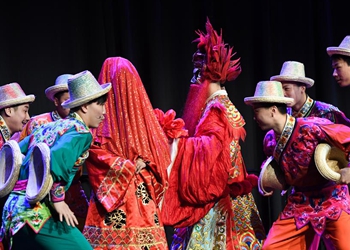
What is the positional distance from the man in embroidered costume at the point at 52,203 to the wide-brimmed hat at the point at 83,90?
4.9 inches

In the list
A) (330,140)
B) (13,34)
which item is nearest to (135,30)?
(13,34)

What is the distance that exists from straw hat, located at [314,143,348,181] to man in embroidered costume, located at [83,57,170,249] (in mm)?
934

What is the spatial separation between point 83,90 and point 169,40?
2.75m


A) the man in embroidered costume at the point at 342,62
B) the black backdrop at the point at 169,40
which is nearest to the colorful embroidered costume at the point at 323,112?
the man in embroidered costume at the point at 342,62

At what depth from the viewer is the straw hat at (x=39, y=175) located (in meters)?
3.28

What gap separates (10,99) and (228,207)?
1688mm

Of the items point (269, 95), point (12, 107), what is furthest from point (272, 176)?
point (12, 107)

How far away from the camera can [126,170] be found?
381cm

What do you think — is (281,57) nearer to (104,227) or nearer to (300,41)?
(300,41)

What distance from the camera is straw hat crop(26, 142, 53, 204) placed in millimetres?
3277

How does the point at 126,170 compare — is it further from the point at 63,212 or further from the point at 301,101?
the point at 301,101

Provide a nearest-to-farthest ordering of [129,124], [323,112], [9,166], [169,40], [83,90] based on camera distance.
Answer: [9,166] < [83,90] < [129,124] < [323,112] < [169,40]

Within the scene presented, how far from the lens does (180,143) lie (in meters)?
Result: 4.60

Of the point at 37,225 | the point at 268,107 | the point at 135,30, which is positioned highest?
the point at 135,30
